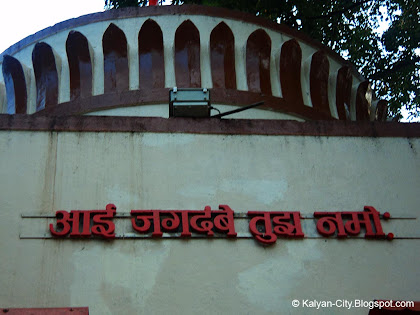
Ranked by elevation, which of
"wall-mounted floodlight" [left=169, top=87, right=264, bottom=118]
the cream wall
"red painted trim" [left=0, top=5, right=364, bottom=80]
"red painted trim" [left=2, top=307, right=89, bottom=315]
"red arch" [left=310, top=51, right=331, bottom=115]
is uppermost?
"red painted trim" [left=0, top=5, right=364, bottom=80]

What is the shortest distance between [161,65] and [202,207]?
3254 millimetres

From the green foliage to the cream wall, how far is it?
25.3ft

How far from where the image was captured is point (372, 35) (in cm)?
1634

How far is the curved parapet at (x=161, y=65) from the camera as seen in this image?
34.0ft

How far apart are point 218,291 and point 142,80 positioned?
396cm

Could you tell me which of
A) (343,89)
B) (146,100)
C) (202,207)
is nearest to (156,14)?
(146,100)

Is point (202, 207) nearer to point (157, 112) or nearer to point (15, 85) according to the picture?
point (157, 112)

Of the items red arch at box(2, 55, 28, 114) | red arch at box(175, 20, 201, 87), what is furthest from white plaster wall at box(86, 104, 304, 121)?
red arch at box(2, 55, 28, 114)

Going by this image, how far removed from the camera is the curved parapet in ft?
34.0

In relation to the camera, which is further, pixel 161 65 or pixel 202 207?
pixel 161 65

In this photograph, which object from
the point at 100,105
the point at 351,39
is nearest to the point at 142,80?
the point at 100,105

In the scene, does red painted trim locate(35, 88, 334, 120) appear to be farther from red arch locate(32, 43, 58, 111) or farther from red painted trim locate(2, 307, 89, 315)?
red painted trim locate(2, 307, 89, 315)

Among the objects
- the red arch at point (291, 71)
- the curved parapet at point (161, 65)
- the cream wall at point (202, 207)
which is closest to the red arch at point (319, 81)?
the curved parapet at point (161, 65)

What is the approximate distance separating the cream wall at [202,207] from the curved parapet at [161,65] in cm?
216
